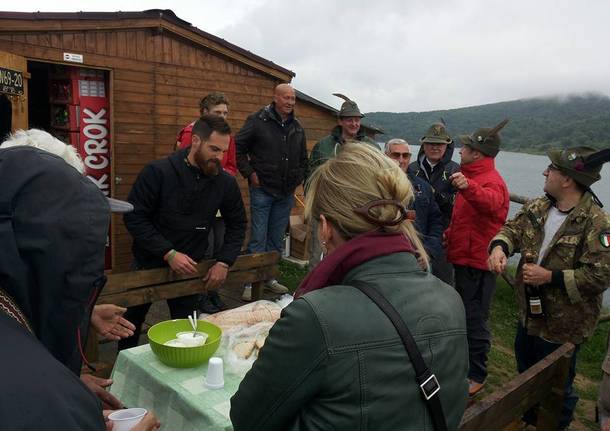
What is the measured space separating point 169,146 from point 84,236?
5877 millimetres

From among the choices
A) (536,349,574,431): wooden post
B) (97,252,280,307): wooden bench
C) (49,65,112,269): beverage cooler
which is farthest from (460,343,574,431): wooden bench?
(49,65,112,269): beverage cooler

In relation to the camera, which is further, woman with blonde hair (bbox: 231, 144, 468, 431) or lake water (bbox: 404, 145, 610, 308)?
lake water (bbox: 404, 145, 610, 308)

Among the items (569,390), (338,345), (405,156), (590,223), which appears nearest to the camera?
(338,345)

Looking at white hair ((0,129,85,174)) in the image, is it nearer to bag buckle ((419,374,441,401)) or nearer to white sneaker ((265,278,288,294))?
bag buckle ((419,374,441,401))

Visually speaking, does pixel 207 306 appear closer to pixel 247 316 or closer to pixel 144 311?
pixel 144 311

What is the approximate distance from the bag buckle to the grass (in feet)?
11.8

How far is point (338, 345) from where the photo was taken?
125 cm

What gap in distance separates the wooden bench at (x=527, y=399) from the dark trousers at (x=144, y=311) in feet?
7.57

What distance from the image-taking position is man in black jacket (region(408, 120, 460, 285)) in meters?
4.73

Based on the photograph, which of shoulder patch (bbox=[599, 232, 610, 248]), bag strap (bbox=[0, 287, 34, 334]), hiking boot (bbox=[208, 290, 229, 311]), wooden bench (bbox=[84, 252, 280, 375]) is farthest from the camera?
hiking boot (bbox=[208, 290, 229, 311])

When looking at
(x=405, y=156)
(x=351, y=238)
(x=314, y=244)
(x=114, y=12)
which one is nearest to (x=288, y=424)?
(x=351, y=238)

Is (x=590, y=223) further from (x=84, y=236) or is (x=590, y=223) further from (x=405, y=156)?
(x=84, y=236)

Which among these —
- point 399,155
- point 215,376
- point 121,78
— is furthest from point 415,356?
point 121,78

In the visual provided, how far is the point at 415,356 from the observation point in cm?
132
